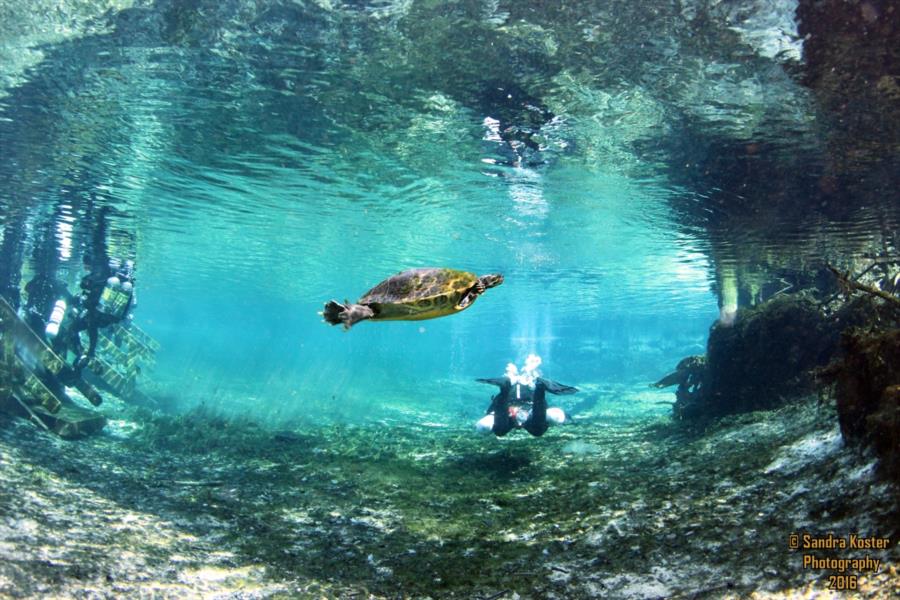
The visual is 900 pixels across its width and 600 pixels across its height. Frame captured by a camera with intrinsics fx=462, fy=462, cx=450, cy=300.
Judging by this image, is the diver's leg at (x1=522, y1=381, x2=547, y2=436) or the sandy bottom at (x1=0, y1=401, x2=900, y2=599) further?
the diver's leg at (x1=522, y1=381, x2=547, y2=436)

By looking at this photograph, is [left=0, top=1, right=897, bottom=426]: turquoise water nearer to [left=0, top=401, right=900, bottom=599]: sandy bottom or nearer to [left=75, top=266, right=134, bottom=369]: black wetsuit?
[left=75, top=266, right=134, bottom=369]: black wetsuit

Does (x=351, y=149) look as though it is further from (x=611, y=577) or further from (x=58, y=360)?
(x=611, y=577)

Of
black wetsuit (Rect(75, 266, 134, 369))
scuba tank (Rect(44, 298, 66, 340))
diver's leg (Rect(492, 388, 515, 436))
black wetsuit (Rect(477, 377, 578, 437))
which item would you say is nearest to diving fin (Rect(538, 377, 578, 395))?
black wetsuit (Rect(477, 377, 578, 437))

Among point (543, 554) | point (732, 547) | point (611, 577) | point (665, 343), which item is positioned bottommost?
point (665, 343)

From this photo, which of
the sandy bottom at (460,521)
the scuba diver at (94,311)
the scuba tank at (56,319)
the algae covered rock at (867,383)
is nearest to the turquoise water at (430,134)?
the scuba diver at (94,311)

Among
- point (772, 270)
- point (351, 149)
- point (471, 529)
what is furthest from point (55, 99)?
point (772, 270)

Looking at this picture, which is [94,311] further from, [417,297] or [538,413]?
[417,297]

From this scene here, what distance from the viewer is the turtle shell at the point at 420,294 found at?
361 centimetres

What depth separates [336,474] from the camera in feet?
30.0

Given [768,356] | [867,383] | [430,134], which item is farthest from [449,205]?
[867,383]

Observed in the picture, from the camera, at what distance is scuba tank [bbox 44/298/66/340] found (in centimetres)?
1510

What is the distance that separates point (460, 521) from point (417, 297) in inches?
154

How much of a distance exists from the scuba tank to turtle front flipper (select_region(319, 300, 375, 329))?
16.7 m

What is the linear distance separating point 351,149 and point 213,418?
34.8 feet
